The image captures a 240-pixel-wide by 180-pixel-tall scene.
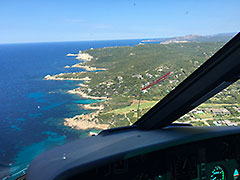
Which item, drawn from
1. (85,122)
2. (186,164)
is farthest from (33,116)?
(186,164)

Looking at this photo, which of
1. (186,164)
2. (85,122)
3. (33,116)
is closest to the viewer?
(186,164)

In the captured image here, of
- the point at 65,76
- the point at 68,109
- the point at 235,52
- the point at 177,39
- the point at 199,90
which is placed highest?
the point at 177,39

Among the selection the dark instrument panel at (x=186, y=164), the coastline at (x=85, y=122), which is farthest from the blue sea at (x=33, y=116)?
the dark instrument panel at (x=186, y=164)

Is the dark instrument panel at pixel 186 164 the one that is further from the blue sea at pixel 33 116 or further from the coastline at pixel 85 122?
the coastline at pixel 85 122

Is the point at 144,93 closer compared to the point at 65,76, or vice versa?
the point at 144,93

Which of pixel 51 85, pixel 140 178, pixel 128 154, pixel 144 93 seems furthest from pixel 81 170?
pixel 51 85

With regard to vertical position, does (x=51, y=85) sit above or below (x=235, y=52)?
below

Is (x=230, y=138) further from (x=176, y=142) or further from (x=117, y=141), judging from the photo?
(x=117, y=141)

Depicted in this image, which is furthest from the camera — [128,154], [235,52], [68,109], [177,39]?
[68,109]

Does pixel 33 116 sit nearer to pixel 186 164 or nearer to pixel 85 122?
Result: pixel 85 122
